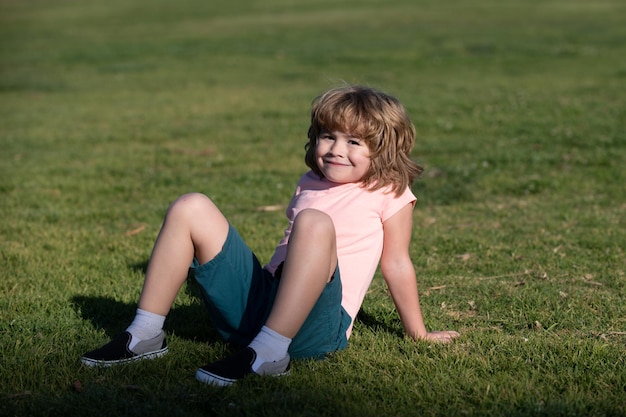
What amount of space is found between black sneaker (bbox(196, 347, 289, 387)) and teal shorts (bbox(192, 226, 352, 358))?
0.86ft

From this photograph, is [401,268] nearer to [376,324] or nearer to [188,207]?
[376,324]

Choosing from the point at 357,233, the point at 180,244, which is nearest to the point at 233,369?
the point at 180,244

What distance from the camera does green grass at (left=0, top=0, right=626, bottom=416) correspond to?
3488 mm

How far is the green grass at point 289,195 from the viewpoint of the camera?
3488mm

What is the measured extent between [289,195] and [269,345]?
444cm

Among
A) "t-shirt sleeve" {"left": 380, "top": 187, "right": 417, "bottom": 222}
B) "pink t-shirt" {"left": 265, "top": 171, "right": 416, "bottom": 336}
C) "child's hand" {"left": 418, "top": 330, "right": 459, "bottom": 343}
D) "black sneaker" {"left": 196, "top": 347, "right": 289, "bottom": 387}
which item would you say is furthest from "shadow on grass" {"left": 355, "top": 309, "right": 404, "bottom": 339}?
"black sneaker" {"left": 196, "top": 347, "right": 289, "bottom": 387}

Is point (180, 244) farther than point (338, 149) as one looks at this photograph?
No

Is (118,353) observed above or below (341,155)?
below

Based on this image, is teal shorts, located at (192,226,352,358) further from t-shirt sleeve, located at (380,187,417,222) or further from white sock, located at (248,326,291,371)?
t-shirt sleeve, located at (380,187,417,222)

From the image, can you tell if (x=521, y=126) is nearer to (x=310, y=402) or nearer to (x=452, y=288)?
(x=452, y=288)

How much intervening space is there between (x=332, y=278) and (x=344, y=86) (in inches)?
40.7

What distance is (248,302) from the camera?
375 centimetres

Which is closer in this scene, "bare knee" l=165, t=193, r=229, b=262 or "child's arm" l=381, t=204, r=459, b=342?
"bare knee" l=165, t=193, r=229, b=262

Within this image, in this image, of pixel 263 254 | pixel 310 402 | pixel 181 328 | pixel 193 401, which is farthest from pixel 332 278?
pixel 263 254
